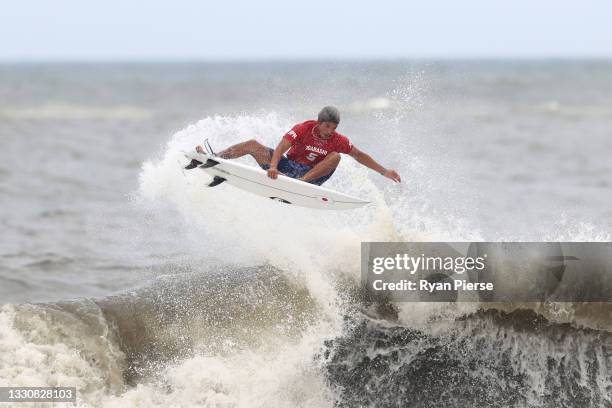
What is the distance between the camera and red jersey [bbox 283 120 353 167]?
9.08 meters

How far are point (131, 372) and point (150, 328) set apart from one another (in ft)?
2.14

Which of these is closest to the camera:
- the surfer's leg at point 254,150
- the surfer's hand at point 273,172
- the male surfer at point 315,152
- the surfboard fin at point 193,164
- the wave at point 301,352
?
the wave at point 301,352

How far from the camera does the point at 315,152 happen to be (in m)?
9.24

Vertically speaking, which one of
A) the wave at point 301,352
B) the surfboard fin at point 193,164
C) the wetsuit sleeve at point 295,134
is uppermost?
the wetsuit sleeve at point 295,134

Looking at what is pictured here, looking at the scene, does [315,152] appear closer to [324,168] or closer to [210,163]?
[324,168]

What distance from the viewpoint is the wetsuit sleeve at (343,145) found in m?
9.13

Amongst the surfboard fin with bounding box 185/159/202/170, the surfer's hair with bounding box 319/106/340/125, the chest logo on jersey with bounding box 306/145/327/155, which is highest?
the surfer's hair with bounding box 319/106/340/125

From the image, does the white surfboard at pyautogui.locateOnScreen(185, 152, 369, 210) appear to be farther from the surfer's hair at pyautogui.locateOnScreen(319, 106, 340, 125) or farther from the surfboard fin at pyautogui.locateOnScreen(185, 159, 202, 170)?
the surfer's hair at pyautogui.locateOnScreen(319, 106, 340, 125)

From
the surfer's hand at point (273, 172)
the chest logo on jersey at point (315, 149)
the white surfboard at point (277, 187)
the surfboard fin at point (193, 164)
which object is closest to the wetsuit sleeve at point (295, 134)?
the chest logo on jersey at point (315, 149)

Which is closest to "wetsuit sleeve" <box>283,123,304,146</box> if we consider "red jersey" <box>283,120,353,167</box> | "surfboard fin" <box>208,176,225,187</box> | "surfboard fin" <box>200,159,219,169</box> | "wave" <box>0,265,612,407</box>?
"red jersey" <box>283,120,353,167</box>

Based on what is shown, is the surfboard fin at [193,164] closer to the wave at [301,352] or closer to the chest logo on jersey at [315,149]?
the chest logo on jersey at [315,149]

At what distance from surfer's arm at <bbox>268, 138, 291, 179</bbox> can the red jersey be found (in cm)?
6

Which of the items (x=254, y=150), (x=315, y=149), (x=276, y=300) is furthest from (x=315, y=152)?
(x=276, y=300)

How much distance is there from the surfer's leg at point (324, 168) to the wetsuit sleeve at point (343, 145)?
9 cm
